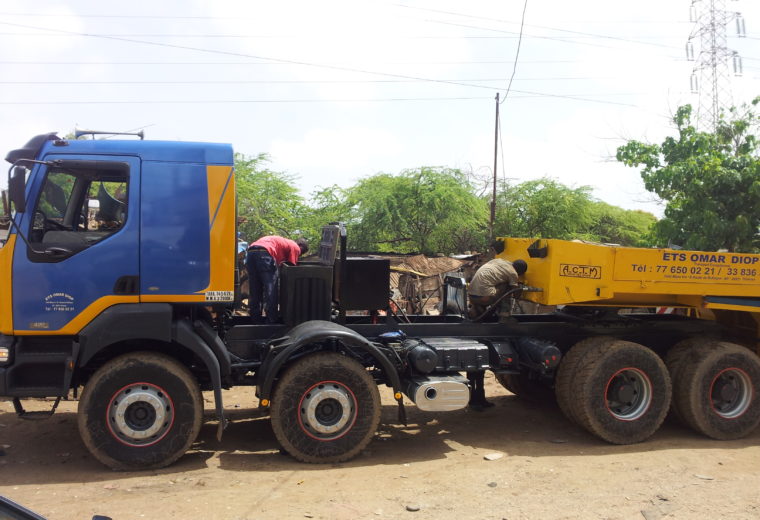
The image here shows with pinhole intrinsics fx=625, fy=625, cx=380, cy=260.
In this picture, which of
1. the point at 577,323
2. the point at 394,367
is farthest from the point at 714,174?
the point at 394,367

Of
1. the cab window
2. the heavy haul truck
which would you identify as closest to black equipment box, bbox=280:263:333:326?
the heavy haul truck

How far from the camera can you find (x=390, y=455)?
6195 mm

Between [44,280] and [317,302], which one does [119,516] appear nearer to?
[44,280]

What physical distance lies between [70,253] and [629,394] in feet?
18.5

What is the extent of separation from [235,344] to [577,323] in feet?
12.3

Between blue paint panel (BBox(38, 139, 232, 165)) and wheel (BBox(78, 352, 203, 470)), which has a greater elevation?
blue paint panel (BBox(38, 139, 232, 165))

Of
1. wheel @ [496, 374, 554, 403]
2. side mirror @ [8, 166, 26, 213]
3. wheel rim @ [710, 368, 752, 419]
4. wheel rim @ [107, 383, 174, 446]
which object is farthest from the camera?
wheel @ [496, 374, 554, 403]

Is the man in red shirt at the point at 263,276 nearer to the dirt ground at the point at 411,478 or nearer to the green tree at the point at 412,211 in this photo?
the dirt ground at the point at 411,478

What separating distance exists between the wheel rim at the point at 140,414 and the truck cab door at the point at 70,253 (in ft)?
2.36

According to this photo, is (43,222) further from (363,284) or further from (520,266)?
(520,266)

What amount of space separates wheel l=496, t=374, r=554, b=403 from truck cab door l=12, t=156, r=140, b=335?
191 inches

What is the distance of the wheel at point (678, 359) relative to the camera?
6953 millimetres

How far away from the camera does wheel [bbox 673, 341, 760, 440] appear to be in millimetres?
6766

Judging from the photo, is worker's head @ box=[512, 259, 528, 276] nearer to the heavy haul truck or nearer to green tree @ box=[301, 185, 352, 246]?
the heavy haul truck
